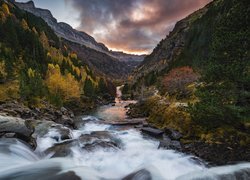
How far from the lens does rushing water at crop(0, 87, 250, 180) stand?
1451 centimetres

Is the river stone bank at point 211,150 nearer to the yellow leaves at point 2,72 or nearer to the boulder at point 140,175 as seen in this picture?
the boulder at point 140,175

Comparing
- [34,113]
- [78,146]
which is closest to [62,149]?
[78,146]

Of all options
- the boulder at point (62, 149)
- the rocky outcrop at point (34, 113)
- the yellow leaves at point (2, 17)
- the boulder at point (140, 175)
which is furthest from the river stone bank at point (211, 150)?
the yellow leaves at point (2, 17)

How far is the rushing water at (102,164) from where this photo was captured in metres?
14.5

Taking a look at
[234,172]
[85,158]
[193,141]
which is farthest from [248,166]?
[85,158]

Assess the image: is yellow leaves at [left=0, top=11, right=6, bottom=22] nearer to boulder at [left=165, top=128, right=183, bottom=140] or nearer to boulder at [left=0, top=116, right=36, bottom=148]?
boulder at [left=0, top=116, right=36, bottom=148]

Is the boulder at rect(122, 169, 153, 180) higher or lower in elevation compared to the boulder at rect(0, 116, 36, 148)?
lower

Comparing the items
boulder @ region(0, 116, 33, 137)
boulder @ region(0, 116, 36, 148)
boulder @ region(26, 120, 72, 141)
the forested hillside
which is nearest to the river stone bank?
boulder @ region(26, 120, 72, 141)

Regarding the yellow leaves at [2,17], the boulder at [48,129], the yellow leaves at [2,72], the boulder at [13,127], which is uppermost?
the yellow leaves at [2,17]

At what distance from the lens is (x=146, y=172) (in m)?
15.4

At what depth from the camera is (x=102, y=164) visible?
1795 cm

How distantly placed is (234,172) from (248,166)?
141 cm

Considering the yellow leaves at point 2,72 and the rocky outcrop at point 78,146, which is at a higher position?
the yellow leaves at point 2,72

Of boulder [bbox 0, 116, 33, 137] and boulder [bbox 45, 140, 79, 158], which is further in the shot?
boulder [bbox 0, 116, 33, 137]
